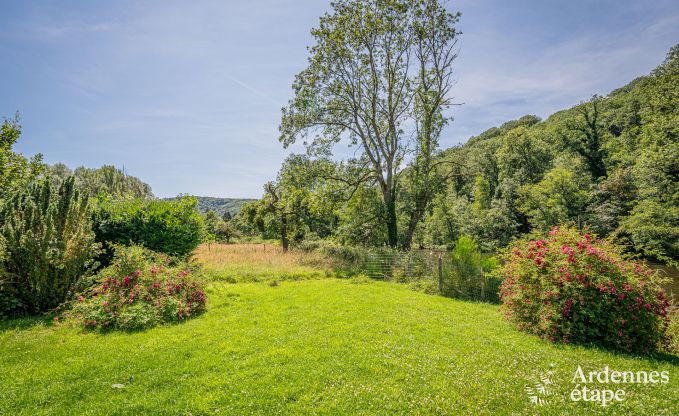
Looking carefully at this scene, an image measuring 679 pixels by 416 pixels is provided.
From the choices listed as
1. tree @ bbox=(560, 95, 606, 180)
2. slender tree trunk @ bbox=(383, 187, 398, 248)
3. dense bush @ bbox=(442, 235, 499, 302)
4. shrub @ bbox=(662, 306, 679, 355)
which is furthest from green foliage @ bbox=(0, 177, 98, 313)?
tree @ bbox=(560, 95, 606, 180)

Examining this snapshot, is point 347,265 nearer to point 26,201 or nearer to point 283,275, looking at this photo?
point 283,275

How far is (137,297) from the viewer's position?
7391 mm

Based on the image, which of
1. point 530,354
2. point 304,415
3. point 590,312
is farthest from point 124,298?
point 590,312

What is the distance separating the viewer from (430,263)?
1362 centimetres

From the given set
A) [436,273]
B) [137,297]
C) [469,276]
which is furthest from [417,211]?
[137,297]

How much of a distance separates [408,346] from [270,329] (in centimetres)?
303

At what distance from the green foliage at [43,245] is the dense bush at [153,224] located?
2798mm

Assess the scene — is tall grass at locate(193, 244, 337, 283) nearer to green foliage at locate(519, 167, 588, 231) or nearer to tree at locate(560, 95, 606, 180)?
green foliage at locate(519, 167, 588, 231)

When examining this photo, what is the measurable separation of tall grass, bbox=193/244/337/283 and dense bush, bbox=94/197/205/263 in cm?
122

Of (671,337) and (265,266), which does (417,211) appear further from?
(671,337)

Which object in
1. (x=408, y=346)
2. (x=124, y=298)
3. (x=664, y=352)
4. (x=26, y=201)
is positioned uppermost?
(x=26, y=201)

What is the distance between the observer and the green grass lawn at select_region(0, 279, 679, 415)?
381 cm

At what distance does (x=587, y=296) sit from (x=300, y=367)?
6.38m

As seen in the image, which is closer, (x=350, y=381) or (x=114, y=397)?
(x=114, y=397)
